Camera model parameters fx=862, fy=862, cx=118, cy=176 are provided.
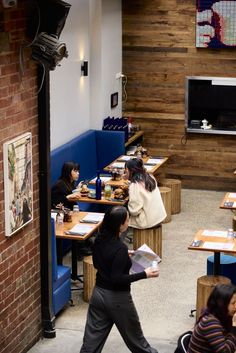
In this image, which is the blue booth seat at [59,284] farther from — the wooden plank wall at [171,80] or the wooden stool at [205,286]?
the wooden plank wall at [171,80]

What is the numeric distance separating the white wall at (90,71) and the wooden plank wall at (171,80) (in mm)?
349

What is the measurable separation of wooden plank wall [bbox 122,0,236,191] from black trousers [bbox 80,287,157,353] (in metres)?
7.91

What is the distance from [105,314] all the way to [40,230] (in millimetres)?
1593

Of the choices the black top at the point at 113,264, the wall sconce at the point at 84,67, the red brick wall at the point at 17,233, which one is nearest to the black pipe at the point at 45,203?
the red brick wall at the point at 17,233

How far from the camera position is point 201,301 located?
9922 mm

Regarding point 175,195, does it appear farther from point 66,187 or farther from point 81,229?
point 81,229

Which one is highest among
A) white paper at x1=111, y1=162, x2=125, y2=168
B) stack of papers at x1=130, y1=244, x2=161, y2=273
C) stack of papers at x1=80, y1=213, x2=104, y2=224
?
stack of papers at x1=130, y1=244, x2=161, y2=273

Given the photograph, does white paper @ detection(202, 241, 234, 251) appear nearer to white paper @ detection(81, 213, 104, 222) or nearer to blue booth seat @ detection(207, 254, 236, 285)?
Result: blue booth seat @ detection(207, 254, 236, 285)

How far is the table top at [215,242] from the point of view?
976 cm

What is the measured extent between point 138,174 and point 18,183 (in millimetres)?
3546

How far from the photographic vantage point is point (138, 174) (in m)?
11.8

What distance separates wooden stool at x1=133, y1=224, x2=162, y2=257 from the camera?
39.5 feet

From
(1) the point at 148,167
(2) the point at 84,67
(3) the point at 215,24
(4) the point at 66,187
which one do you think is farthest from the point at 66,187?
(3) the point at 215,24

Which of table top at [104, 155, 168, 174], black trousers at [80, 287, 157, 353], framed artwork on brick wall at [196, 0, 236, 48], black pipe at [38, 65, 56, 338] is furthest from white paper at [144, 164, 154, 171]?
black trousers at [80, 287, 157, 353]
